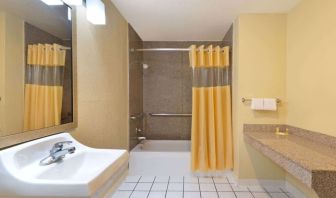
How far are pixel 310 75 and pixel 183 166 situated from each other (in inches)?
76.5

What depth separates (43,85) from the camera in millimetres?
1538

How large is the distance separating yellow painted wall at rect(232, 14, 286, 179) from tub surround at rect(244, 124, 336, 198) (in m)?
0.21

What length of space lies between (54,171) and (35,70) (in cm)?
61

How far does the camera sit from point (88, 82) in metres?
2.09

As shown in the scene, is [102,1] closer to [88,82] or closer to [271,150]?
[88,82]

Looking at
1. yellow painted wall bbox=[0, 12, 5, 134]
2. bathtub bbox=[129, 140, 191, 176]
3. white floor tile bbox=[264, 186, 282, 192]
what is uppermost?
yellow painted wall bbox=[0, 12, 5, 134]

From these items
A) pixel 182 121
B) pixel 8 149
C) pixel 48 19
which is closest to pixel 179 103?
pixel 182 121

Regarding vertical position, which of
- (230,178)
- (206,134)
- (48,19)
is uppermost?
(48,19)

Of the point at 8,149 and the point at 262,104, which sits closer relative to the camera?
the point at 8,149

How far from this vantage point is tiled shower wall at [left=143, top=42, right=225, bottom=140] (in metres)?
4.32

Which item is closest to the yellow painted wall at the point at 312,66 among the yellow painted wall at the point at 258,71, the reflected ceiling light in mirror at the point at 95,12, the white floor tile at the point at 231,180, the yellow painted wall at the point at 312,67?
the yellow painted wall at the point at 312,67

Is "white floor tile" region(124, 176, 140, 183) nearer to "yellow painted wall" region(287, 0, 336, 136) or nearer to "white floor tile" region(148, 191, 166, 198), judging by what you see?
"white floor tile" region(148, 191, 166, 198)

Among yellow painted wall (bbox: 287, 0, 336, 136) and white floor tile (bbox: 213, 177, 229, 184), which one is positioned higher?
yellow painted wall (bbox: 287, 0, 336, 136)

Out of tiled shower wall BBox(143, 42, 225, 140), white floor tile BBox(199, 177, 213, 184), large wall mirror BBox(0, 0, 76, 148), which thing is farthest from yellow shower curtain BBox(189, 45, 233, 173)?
large wall mirror BBox(0, 0, 76, 148)
